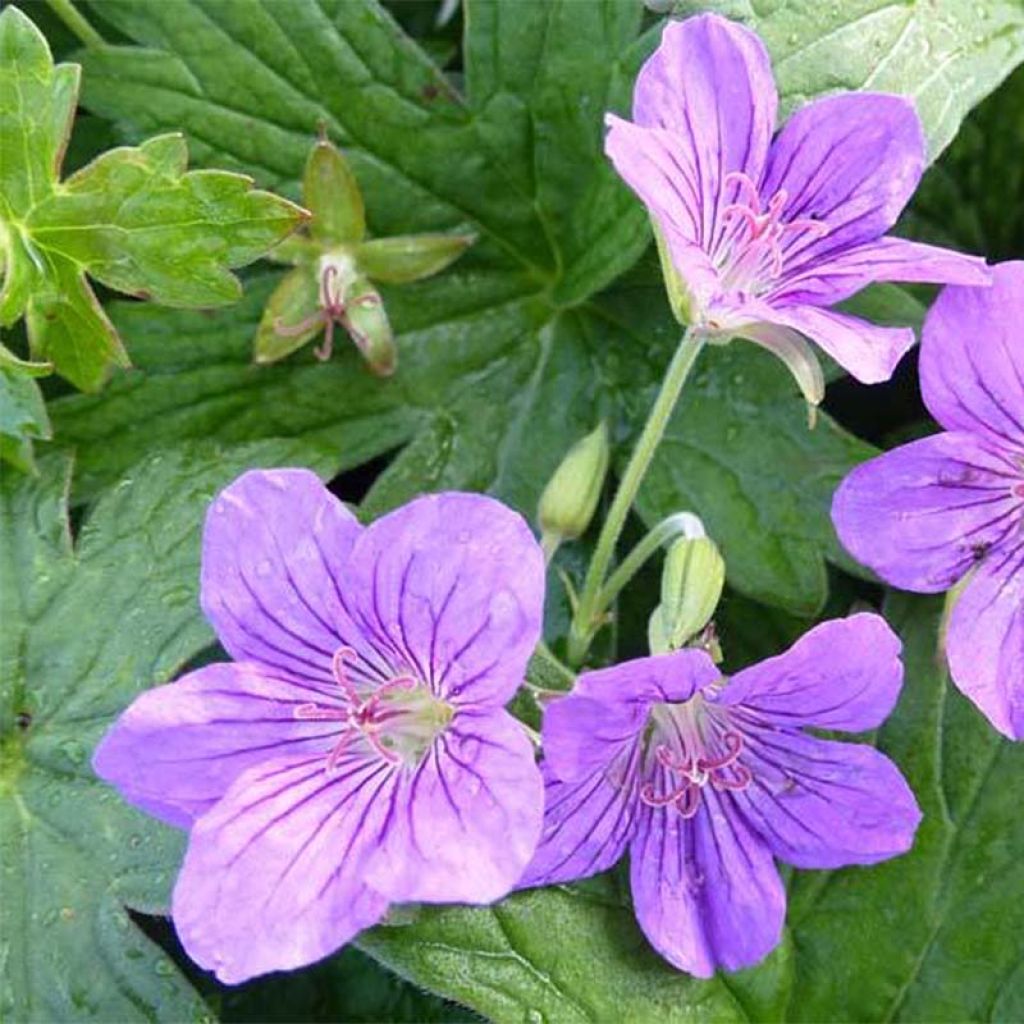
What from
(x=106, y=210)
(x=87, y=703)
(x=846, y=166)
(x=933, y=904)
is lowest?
(x=933, y=904)

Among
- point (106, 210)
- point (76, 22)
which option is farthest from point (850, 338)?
point (76, 22)

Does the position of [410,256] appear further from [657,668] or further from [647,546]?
[657,668]

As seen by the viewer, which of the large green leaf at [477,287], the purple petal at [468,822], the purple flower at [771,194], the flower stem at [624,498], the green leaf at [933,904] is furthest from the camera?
the large green leaf at [477,287]

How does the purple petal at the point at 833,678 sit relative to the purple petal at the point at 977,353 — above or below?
below

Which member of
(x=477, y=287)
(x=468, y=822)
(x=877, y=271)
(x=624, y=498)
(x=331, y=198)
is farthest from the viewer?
(x=477, y=287)

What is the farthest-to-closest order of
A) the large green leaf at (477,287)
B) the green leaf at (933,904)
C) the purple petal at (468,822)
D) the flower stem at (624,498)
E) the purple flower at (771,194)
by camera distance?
the large green leaf at (477,287) → the green leaf at (933,904) → the flower stem at (624,498) → the purple flower at (771,194) → the purple petal at (468,822)

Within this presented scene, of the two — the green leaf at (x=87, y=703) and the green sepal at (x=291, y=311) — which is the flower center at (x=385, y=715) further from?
the green sepal at (x=291, y=311)

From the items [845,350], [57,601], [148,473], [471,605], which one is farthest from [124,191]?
[845,350]

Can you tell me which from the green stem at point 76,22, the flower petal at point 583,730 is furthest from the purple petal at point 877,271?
the green stem at point 76,22
